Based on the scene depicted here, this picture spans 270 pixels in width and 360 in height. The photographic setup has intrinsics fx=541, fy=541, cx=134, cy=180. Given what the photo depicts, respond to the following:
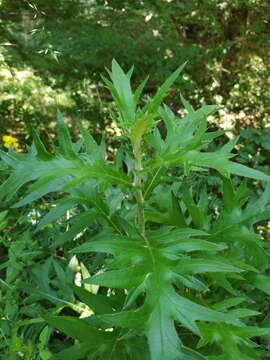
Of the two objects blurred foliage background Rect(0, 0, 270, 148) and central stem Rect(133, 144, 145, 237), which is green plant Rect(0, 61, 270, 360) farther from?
blurred foliage background Rect(0, 0, 270, 148)

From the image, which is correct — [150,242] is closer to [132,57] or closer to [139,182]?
[139,182]

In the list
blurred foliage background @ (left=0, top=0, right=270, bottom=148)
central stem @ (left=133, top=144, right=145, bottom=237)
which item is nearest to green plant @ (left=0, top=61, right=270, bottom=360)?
central stem @ (left=133, top=144, right=145, bottom=237)

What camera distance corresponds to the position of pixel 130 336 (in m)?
1.68

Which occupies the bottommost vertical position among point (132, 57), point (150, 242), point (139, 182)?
point (132, 57)

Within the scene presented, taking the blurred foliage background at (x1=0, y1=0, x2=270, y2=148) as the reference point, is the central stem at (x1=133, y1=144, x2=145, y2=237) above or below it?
above

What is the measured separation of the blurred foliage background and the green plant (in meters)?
2.09

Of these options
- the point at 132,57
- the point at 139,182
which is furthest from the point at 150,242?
the point at 132,57

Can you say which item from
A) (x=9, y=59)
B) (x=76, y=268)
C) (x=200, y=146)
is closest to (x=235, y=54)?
(x=9, y=59)

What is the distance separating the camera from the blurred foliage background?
13.5 ft

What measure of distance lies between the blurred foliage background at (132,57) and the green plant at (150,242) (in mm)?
2090

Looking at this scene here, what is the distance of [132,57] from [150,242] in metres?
3.50

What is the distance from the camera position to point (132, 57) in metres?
4.89

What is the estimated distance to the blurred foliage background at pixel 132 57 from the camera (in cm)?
411

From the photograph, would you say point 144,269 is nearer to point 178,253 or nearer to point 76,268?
point 178,253
